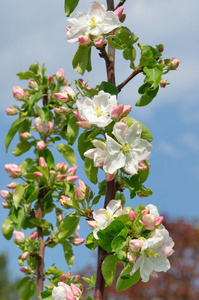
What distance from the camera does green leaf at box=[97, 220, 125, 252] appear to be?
1795 millimetres

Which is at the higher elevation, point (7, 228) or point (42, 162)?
point (42, 162)

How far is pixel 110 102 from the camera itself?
6.34 ft

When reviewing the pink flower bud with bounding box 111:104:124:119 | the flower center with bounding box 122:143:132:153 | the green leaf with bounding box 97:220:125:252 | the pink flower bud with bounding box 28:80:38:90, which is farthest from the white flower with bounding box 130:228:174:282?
the pink flower bud with bounding box 28:80:38:90

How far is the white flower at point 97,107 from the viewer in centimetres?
193

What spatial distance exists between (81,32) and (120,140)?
0.51m

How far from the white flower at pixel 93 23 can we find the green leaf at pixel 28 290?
1797mm

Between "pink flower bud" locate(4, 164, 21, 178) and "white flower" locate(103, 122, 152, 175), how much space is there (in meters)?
1.53

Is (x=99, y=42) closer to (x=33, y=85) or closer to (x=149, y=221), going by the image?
(x=149, y=221)

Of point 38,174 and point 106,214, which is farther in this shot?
point 38,174

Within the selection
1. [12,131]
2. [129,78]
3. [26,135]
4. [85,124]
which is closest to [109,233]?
[85,124]

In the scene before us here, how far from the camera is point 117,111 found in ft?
6.21

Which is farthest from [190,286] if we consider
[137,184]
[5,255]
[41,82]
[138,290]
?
[137,184]

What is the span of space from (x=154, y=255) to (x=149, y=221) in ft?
0.43

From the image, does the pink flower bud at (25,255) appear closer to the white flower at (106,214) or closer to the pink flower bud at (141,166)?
the white flower at (106,214)
